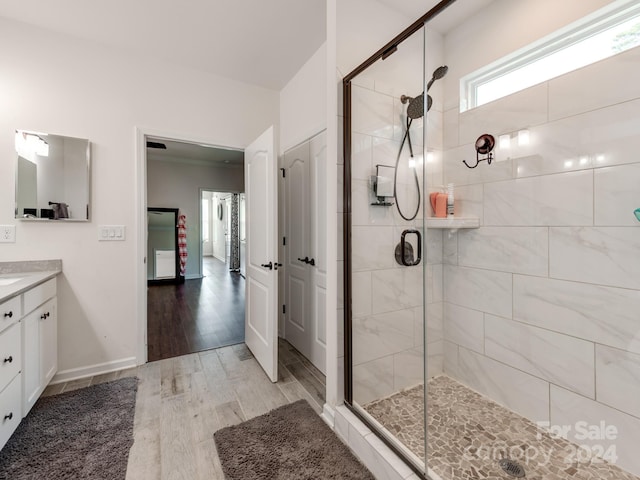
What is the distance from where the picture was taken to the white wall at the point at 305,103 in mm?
2342

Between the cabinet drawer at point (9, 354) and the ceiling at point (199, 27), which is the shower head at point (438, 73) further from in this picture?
the cabinet drawer at point (9, 354)

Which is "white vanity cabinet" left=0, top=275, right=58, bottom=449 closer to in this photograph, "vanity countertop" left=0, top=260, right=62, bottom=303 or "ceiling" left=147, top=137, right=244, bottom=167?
"vanity countertop" left=0, top=260, right=62, bottom=303

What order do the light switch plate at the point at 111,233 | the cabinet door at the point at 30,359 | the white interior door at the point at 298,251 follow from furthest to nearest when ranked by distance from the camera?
the white interior door at the point at 298,251 < the light switch plate at the point at 111,233 < the cabinet door at the point at 30,359

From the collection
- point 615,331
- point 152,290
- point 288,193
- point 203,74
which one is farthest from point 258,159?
point 152,290

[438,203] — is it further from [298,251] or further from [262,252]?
[262,252]

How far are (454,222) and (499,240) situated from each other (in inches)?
12.0

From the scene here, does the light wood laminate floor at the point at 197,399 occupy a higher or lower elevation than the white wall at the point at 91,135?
lower

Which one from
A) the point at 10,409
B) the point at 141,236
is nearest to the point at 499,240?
the point at 141,236

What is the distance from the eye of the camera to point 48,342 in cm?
198

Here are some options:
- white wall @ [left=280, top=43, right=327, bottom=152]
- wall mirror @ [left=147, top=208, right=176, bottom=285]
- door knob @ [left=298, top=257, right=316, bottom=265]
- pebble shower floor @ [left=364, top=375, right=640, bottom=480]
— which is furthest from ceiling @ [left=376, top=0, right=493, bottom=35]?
wall mirror @ [left=147, top=208, right=176, bottom=285]

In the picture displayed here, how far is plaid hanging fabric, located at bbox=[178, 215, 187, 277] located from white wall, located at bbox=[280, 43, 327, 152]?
3980 millimetres

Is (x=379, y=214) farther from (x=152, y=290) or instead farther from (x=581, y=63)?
(x=152, y=290)

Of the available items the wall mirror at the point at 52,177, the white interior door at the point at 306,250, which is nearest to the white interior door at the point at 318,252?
the white interior door at the point at 306,250

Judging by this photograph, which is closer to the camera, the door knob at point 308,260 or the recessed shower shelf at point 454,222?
the recessed shower shelf at point 454,222
